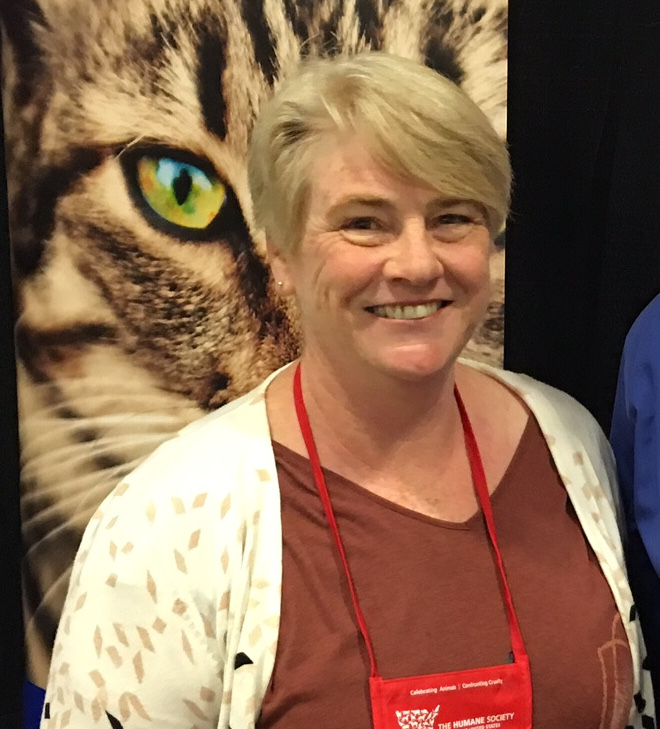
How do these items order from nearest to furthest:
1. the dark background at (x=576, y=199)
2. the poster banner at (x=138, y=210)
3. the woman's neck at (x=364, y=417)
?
the woman's neck at (x=364, y=417) < the poster banner at (x=138, y=210) < the dark background at (x=576, y=199)

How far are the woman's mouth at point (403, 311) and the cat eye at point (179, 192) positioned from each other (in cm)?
52

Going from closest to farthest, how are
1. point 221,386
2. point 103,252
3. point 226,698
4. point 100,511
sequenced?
point 226,698, point 100,511, point 103,252, point 221,386

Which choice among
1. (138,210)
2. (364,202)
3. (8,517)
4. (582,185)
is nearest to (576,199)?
(582,185)

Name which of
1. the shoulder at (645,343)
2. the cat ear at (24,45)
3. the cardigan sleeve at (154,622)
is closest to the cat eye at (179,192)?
the cat ear at (24,45)

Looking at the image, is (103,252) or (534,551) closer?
(534,551)

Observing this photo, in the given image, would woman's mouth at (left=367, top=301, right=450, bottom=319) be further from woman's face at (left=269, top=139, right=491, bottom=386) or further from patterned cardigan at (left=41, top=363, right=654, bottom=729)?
patterned cardigan at (left=41, top=363, right=654, bottom=729)

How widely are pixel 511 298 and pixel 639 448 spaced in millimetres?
556

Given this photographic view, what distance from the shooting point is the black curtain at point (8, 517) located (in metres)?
1.22

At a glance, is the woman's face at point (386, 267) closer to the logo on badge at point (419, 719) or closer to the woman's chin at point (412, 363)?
the woman's chin at point (412, 363)

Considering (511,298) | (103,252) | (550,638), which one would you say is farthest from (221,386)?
(550,638)

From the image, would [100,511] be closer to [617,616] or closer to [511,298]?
[617,616]

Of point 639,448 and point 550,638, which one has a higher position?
point 639,448

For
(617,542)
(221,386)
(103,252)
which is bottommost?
(617,542)

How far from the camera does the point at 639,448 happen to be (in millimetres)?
945
